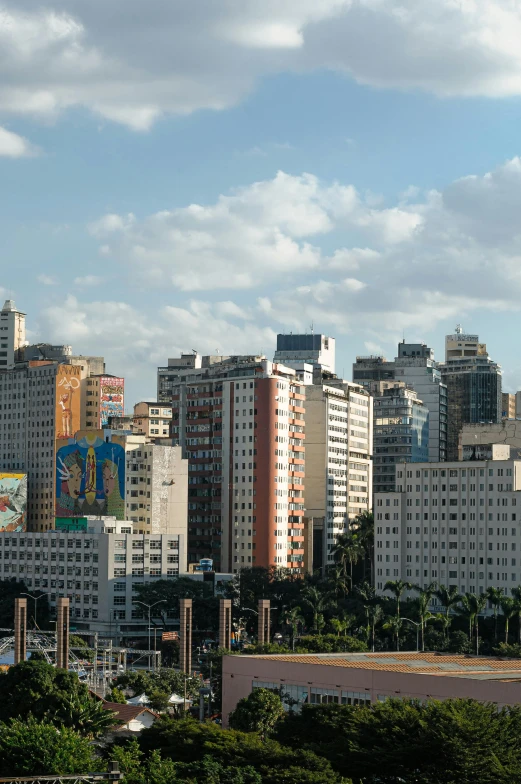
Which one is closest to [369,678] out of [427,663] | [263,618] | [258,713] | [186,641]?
[258,713]

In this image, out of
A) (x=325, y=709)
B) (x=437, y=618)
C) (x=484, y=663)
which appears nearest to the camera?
(x=325, y=709)

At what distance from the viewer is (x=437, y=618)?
186 m

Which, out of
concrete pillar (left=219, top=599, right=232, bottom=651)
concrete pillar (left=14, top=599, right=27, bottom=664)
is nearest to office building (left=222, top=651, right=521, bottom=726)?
concrete pillar (left=219, top=599, right=232, bottom=651)

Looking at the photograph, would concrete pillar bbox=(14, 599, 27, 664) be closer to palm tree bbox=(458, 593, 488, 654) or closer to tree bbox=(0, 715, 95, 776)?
palm tree bbox=(458, 593, 488, 654)

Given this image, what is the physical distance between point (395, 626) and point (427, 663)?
62.4 meters

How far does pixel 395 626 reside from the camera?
181000 mm

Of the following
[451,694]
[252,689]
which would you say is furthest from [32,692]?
[451,694]

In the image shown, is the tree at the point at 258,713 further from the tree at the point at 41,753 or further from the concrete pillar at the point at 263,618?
the concrete pillar at the point at 263,618

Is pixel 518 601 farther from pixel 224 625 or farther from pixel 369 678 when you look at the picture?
pixel 369 678

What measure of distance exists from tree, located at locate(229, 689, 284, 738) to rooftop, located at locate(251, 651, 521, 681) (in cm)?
458

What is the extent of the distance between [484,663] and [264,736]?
24687mm

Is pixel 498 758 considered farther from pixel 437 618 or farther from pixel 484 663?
pixel 437 618

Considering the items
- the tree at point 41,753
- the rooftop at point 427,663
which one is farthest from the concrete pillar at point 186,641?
the tree at point 41,753

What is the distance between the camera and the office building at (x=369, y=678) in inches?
3910
